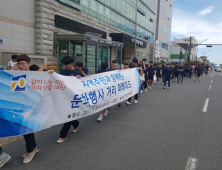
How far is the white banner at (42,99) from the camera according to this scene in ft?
10.2

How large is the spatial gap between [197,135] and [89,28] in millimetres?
14420

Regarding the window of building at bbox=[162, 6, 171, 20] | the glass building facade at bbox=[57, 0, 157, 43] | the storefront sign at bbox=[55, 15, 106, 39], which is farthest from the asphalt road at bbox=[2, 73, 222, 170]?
the window of building at bbox=[162, 6, 171, 20]

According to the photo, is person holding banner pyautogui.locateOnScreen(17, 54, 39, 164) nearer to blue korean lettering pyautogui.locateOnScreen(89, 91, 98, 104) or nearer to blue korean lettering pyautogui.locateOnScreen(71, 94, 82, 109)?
blue korean lettering pyautogui.locateOnScreen(71, 94, 82, 109)

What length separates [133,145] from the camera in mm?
4023

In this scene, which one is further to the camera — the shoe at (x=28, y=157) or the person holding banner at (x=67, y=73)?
the person holding banner at (x=67, y=73)

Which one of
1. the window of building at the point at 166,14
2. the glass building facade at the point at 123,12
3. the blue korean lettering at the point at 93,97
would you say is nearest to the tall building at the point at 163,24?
the window of building at the point at 166,14

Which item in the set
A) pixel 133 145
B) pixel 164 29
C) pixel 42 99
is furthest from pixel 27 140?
pixel 164 29

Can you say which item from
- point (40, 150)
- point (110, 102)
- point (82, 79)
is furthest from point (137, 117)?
point (40, 150)

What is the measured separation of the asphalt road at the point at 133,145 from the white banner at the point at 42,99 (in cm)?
58

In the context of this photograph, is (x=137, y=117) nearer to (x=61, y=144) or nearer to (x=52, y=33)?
(x=61, y=144)

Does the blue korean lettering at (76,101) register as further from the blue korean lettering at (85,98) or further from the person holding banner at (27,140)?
the person holding banner at (27,140)

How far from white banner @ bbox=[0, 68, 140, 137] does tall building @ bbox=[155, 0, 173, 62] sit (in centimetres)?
3777

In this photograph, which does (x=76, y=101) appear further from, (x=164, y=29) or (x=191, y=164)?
(x=164, y=29)

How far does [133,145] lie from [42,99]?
79.8 inches
